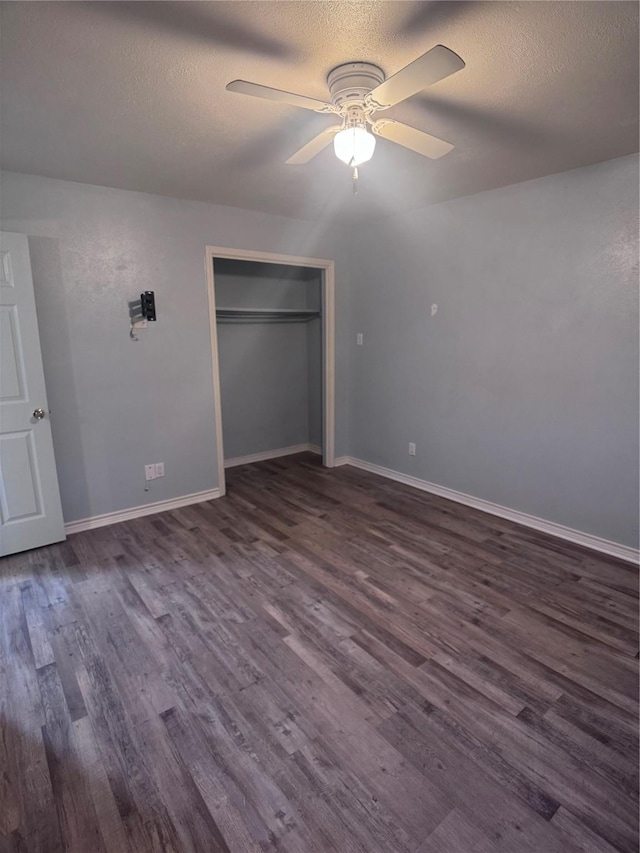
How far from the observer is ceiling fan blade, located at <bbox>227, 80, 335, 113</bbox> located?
1447 millimetres

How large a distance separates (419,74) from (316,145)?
0.65m

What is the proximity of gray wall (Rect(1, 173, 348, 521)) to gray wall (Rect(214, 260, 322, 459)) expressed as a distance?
0.97 meters

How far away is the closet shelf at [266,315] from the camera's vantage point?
14.9ft

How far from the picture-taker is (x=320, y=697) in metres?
1.78

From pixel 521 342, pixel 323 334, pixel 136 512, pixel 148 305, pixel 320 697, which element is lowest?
pixel 320 697

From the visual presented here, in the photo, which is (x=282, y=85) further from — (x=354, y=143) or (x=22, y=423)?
(x=22, y=423)

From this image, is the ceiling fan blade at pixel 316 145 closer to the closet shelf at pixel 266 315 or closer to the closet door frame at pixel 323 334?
the closet door frame at pixel 323 334

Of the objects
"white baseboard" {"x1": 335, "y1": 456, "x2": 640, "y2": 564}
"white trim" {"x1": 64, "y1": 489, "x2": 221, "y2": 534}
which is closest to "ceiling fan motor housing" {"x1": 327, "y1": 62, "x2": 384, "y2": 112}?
"white baseboard" {"x1": 335, "y1": 456, "x2": 640, "y2": 564}

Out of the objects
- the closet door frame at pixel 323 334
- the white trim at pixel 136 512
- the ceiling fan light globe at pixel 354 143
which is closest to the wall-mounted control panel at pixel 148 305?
the closet door frame at pixel 323 334

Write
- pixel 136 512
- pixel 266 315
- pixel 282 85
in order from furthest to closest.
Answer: pixel 266 315 < pixel 136 512 < pixel 282 85

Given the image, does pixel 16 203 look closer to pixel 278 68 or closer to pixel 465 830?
pixel 278 68

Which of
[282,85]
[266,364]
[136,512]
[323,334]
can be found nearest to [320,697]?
[136,512]

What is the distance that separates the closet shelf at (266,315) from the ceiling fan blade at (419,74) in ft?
9.72

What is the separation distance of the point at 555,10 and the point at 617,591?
270 centimetres
